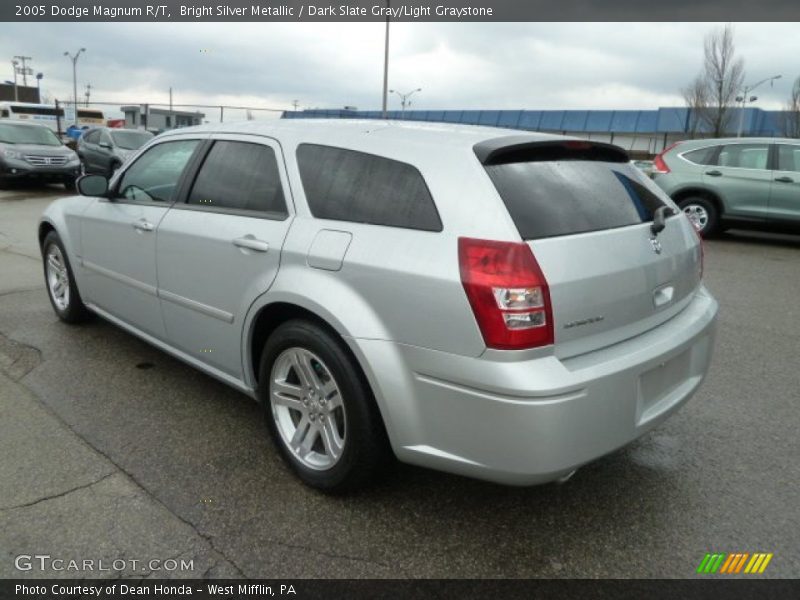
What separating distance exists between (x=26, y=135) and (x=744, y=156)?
16.7 metres

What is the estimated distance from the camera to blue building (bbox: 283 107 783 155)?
39.4 m

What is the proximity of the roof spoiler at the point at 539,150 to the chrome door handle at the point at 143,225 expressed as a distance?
211cm

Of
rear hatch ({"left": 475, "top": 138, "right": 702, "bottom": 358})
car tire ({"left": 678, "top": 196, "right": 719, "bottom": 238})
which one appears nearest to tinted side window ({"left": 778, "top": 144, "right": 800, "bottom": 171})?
car tire ({"left": 678, "top": 196, "right": 719, "bottom": 238})

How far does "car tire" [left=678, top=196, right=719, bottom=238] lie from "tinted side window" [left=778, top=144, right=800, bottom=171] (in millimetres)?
1131

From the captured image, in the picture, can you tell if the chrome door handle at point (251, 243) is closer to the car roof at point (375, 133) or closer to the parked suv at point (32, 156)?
the car roof at point (375, 133)

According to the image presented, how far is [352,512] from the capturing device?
104 inches

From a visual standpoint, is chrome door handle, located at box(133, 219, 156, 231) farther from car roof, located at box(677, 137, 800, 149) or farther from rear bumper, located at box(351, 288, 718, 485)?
car roof, located at box(677, 137, 800, 149)

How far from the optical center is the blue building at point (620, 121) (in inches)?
1551

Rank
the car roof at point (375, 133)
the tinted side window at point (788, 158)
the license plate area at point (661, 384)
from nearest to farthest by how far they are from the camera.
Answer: the license plate area at point (661, 384)
the car roof at point (375, 133)
the tinted side window at point (788, 158)

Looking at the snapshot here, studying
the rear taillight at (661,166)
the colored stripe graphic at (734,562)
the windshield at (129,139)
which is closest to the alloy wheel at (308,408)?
the colored stripe graphic at (734,562)

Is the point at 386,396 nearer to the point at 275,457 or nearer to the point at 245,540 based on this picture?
the point at 245,540

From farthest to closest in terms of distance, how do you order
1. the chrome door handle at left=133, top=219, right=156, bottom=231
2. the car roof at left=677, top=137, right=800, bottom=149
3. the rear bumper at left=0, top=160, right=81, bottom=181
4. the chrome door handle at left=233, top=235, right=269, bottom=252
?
the rear bumper at left=0, top=160, right=81, bottom=181
the car roof at left=677, top=137, right=800, bottom=149
the chrome door handle at left=133, top=219, right=156, bottom=231
the chrome door handle at left=233, top=235, right=269, bottom=252

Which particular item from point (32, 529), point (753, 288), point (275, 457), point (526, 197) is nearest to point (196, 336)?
point (275, 457)

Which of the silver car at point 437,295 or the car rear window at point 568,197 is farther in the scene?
the car rear window at point 568,197
